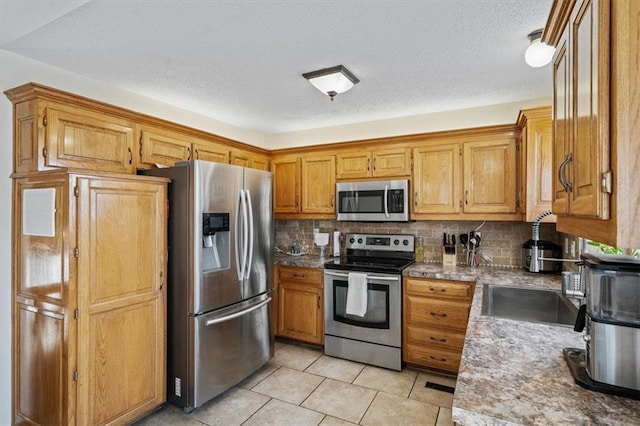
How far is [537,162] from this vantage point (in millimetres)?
2633

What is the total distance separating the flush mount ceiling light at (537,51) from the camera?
1.91 metres

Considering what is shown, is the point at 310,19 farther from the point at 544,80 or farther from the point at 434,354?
the point at 434,354

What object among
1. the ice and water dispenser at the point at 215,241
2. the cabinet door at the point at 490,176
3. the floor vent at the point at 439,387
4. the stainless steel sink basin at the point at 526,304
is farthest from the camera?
the cabinet door at the point at 490,176

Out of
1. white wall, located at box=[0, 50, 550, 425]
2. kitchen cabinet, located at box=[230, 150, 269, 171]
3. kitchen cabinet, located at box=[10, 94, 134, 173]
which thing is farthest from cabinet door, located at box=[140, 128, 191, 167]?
kitchen cabinet, located at box=[230, 150, 269, 171]

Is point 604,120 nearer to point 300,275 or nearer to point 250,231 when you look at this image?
point 250,231

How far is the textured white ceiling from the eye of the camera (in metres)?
1.75

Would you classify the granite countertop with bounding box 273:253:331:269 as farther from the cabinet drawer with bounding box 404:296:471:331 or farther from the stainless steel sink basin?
the stainless steel sink basin

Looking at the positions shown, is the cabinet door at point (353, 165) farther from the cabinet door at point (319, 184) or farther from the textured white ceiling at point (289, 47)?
the textured white ceiling at point (289, 47)

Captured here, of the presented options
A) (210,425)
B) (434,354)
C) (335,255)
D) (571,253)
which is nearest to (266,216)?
(335,255)

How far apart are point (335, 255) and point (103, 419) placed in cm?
258

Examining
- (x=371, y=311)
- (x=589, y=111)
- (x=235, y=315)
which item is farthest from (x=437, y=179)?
(x=589, y=111)

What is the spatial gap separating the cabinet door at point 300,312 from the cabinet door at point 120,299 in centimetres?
147

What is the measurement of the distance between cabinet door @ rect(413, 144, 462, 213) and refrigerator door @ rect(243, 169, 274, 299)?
4.93 feet

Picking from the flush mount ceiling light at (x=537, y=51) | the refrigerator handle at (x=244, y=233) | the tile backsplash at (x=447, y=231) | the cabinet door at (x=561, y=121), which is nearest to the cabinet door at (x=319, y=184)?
the tile backsplash at (x=447, y=231)
